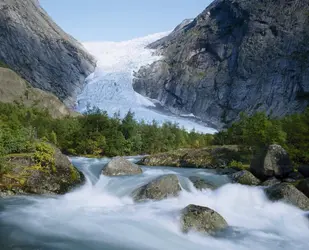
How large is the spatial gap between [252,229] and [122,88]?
15474 centimetres

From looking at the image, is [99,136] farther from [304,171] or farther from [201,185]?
[304,171]

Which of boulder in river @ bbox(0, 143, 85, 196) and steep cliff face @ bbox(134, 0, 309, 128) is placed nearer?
boulder in river @ bbox(0, 143, 85, 196)

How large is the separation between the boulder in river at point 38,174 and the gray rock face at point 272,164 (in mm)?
13260

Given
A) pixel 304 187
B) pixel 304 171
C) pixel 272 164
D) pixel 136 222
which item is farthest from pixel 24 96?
pixel 304 187

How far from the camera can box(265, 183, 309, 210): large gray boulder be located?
18.6m

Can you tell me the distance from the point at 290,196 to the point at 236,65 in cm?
13231

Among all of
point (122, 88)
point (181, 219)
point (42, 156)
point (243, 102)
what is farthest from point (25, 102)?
point (181, 219)

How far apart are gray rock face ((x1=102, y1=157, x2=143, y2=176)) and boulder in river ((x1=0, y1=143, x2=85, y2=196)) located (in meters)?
4.40

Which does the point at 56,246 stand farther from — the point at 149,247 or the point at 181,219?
the point at 181,219

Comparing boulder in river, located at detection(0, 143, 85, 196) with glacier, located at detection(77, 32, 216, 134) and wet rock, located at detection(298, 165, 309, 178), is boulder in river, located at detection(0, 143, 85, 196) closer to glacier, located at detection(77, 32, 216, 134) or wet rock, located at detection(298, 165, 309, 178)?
wet rock, located at detection(298, 165, 309, 178)

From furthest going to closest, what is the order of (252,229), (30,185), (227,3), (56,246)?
(227,3) < (30,185) < (252,229) < (56,246)

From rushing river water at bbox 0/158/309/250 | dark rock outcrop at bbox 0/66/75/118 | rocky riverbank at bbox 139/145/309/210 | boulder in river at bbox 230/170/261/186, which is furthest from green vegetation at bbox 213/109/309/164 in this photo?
dark rock outcrop at bbox 0/66/75/118

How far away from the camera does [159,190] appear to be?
65.4 ft

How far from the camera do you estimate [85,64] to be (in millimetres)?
178750
